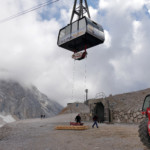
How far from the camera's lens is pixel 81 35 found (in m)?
19.0

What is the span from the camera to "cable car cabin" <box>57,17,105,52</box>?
18953 millimetres

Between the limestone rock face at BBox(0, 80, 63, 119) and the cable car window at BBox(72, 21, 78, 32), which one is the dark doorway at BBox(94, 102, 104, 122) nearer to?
the cable car window at BBox(72, 21, 78, 32)

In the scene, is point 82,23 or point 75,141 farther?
point 82,23

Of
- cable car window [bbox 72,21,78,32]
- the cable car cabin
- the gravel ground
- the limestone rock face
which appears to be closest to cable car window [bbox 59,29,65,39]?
the cable car cabin

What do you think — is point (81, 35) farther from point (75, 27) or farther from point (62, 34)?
point (62, 34)

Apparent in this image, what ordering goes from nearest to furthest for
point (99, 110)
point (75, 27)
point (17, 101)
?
point (75, 27)
point (99, 110)
point (17, 101)

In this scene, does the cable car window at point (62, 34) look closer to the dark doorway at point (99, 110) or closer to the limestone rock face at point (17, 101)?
the dark doorway at point (99, 110)

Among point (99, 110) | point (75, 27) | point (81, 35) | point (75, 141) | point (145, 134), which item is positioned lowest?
point (75, 141)

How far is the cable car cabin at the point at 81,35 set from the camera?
18953 millimetres

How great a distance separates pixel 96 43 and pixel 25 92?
182569 millimetres

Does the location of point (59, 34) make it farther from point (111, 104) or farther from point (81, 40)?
point (111, 104)

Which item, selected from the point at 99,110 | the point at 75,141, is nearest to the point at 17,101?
the point at 99,110

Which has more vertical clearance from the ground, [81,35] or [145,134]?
[81,35]

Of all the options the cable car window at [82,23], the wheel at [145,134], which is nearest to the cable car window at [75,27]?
the cable car window at [82,23]
